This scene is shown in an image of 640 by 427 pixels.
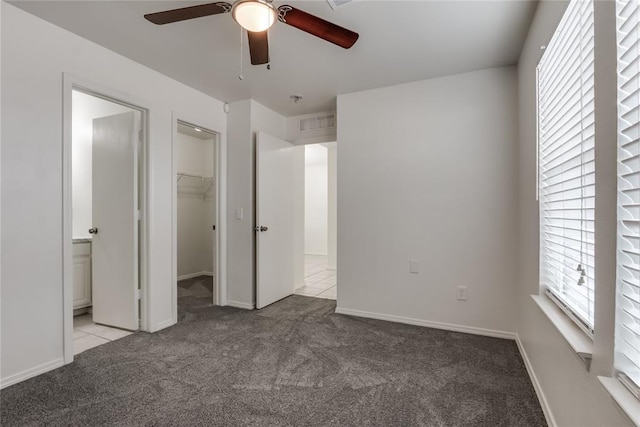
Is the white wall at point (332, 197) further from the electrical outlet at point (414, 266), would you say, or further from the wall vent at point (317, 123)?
the electrical outlet at point (414, 266)

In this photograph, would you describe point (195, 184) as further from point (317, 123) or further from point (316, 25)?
point (316, 25)

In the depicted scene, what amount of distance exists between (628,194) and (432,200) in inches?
82.1

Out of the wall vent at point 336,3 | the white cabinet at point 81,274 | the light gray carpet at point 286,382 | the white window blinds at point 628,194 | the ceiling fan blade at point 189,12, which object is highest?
the wall vent at point 336,3

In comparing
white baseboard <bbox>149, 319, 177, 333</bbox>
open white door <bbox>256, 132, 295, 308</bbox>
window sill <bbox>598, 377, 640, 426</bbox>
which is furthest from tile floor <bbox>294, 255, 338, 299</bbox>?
window sill <bbox>598, 377, 640, 426</bbox>

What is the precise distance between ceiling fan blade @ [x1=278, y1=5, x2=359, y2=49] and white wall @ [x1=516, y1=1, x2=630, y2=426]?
3.60 ft

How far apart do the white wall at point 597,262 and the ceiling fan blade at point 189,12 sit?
166 centimetres

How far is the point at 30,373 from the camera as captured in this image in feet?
6.76

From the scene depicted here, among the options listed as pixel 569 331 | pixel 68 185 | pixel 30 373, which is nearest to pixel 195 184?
pixel 68 185

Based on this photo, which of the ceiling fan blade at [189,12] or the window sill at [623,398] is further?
the ceiling fan blade at [189,12]

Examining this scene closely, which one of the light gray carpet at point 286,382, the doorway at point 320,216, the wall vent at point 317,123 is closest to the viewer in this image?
the light gray carpet at point 286,382

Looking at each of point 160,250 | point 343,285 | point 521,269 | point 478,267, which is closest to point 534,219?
point 521,269

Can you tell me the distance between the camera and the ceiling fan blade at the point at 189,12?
162cm

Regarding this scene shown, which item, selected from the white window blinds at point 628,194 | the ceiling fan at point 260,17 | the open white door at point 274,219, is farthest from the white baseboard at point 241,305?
the white window blinds at point 628,194

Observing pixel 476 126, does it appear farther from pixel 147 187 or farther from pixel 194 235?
pixel 194 235
